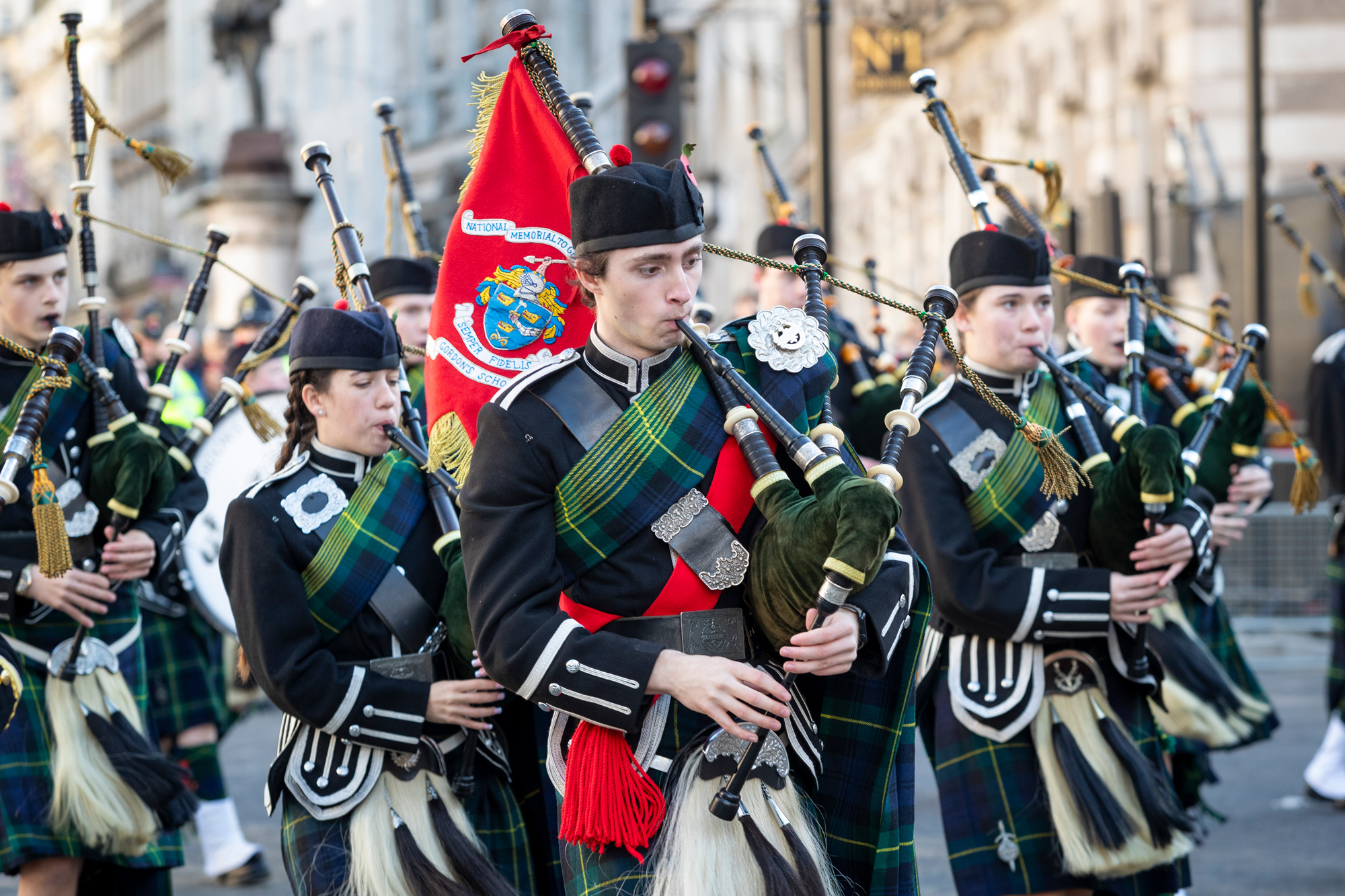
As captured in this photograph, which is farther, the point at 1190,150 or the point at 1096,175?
the point at 1096,175

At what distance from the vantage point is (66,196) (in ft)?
159

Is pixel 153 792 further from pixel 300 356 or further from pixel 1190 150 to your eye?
pixel 1190 150

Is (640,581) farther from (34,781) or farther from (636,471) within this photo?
(34,781)

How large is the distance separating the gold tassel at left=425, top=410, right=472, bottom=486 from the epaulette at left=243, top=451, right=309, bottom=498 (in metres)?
0.35

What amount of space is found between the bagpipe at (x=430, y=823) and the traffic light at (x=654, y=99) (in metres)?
4.53

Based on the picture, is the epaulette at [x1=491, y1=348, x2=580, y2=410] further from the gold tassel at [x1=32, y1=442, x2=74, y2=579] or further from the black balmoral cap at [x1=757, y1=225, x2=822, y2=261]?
the black balmoral cap at [x1=757, y1=225, x2=822, y2=261]

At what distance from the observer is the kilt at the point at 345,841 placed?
11.9 ft

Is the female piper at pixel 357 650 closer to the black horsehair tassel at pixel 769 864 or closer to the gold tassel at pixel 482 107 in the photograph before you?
the gold tassel at pixel 482 107

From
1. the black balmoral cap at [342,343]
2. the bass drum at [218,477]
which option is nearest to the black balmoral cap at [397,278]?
the bass drum at [218,477]

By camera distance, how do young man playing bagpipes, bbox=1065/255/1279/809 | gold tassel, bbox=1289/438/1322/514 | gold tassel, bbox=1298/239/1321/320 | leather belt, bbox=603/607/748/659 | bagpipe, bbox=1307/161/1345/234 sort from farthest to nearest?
gold tassel, bbox=1298/239/1321/320 → bagpipe, bbox=1307/161/1345/234 → young man playing bagpipes, bbox=1065/255/1279/809 → gold tassel, bbox=1289/438/1322/514 → leather belt, bbox=603/607/748/659

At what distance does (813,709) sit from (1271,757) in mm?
5415

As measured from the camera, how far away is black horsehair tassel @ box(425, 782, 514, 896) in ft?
11.8

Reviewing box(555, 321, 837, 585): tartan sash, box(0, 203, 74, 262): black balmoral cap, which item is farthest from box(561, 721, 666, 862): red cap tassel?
box(0, 203, 74, 262): black balmoral cap

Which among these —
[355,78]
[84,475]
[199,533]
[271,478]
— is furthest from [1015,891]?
[355,78]
